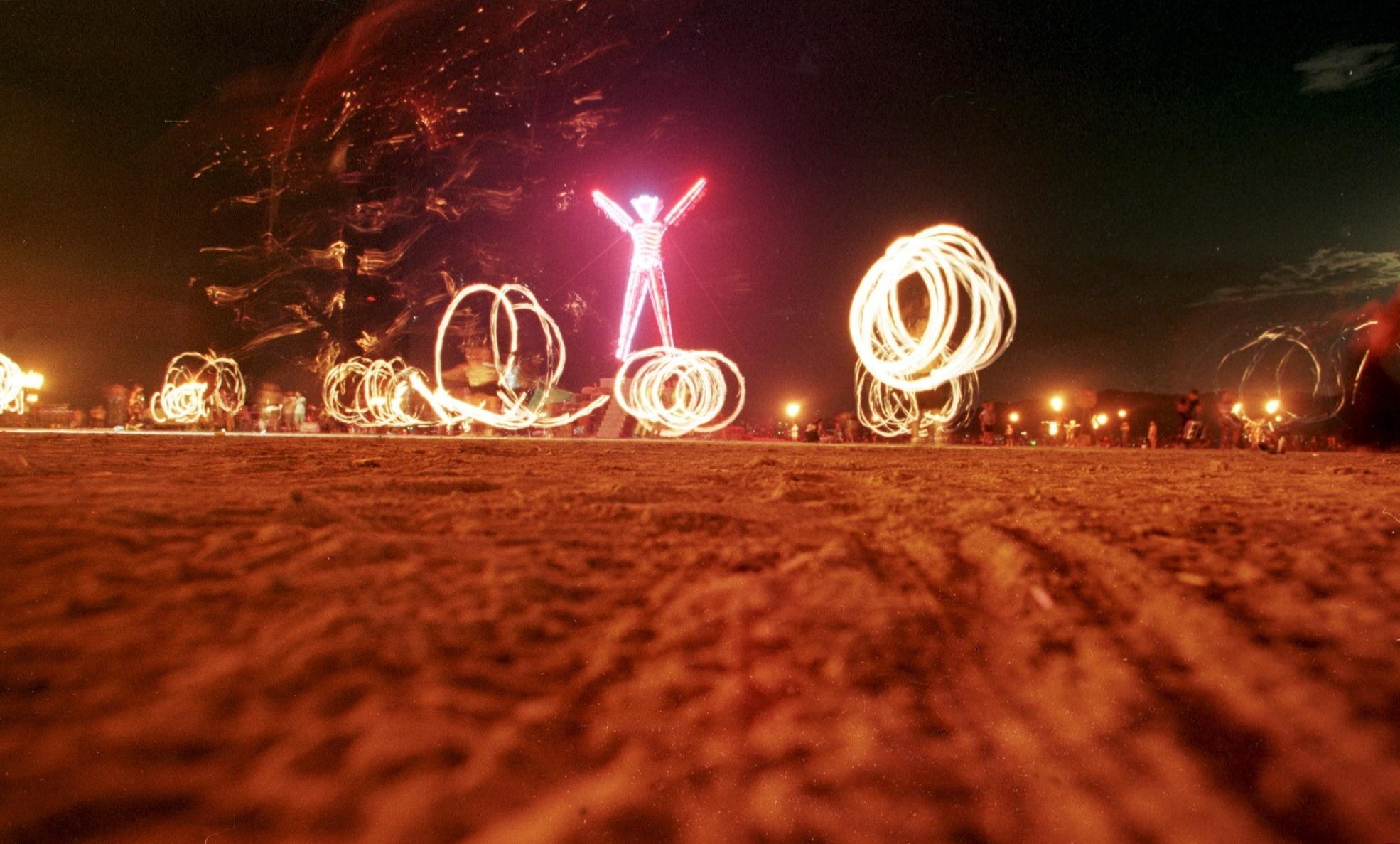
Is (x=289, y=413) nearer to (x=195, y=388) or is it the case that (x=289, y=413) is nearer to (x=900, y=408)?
(x=195, y=388)

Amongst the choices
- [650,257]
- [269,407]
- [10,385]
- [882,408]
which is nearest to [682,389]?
[882,408]

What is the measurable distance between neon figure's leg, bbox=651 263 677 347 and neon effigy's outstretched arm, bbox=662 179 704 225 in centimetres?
191

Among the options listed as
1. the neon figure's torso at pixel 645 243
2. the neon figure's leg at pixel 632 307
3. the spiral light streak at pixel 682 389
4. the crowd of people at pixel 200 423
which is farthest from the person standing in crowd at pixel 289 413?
the neon figure's torso at pixel 645 243

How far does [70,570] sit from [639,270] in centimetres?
2556

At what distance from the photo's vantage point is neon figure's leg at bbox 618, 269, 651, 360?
26.3 m

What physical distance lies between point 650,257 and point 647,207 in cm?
193

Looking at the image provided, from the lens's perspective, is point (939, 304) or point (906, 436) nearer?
point (939, 304)

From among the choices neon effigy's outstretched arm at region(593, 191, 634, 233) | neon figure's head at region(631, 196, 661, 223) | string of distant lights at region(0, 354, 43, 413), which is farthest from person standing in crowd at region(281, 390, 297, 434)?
neon figure's head at region(631, 196, 661, 223)

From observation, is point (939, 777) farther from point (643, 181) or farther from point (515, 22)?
point (643, 181)

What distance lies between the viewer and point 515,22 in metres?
9.29

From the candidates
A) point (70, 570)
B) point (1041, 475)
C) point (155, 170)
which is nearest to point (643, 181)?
point (155, 170)

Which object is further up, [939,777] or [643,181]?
[643,181]

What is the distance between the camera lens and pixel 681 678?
1856mm

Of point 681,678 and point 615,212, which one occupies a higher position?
point 615,212
